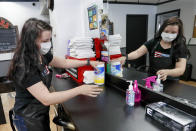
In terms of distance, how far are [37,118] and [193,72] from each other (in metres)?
1.12

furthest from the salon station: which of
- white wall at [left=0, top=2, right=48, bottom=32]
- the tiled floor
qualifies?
white wall at [left=0, top=2, right=48, bottom=32]

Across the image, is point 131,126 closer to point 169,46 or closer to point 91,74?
→ point 169,46

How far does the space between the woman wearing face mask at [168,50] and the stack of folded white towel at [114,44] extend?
269mm

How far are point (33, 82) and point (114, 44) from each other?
2.94 ft

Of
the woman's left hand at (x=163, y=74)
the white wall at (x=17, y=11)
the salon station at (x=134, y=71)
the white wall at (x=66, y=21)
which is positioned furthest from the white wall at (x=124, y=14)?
the white wall at (x=17, y=11)

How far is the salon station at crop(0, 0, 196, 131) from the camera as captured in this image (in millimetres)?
806

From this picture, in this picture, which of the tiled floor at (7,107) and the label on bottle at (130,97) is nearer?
the label on bottle at (130,97)

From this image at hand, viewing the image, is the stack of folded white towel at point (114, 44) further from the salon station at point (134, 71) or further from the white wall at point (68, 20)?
the white wall at point (68, 20)

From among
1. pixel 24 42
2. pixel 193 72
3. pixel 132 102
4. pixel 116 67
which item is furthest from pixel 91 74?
pixel 193 72

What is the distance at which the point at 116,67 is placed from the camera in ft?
4.84

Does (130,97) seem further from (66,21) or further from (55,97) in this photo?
(66,21)

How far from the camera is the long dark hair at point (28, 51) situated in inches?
34.9

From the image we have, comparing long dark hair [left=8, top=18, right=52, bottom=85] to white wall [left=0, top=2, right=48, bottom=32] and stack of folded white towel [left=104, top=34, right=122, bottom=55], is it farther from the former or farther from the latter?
white wall [left=0, top=2, right=48, bottom=32]

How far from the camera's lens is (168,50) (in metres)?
0.99
